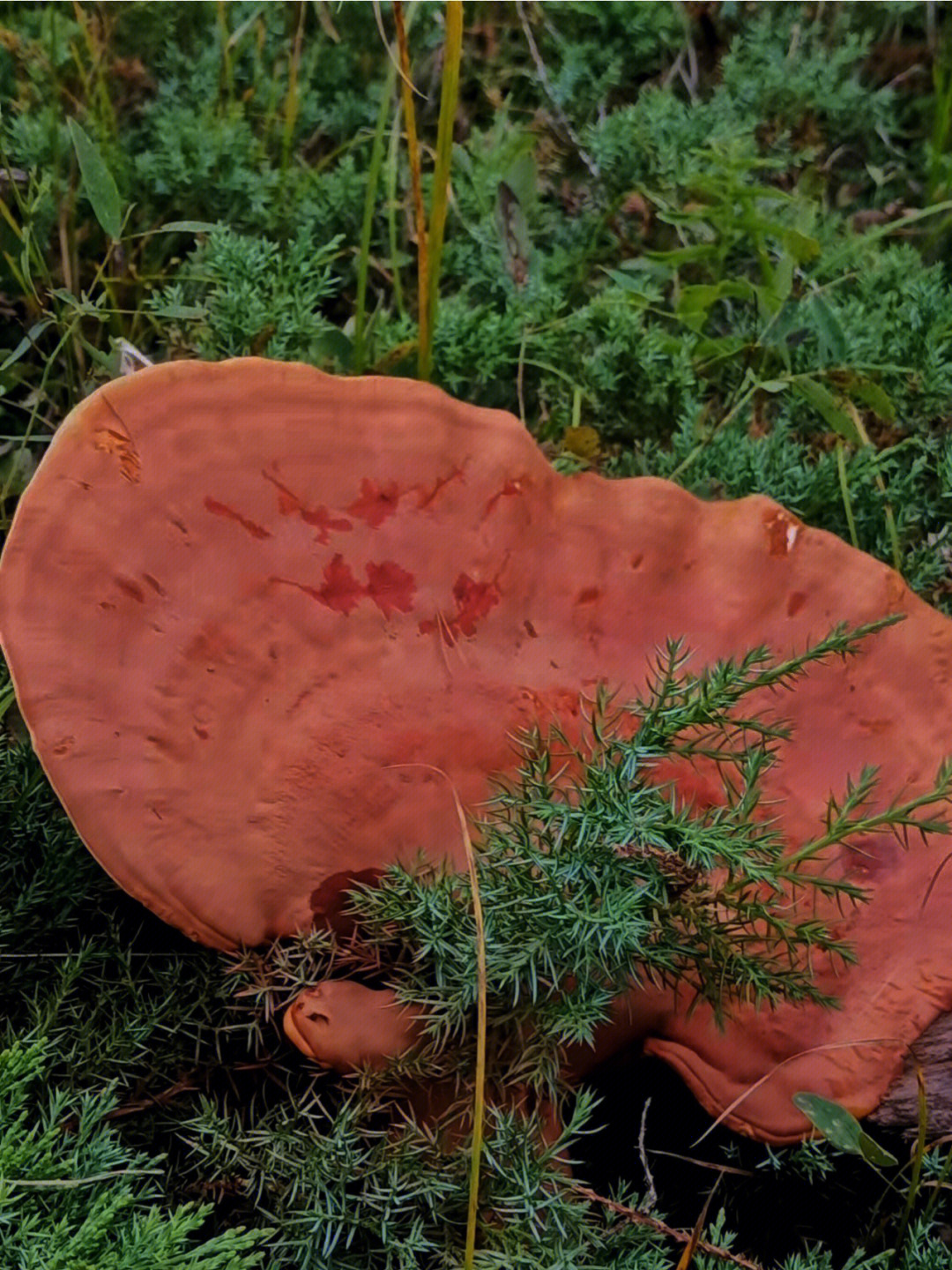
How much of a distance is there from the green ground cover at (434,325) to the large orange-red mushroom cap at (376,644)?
0.15 metres

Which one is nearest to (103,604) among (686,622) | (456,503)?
(456,503)

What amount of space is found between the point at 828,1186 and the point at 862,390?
47.8 inches

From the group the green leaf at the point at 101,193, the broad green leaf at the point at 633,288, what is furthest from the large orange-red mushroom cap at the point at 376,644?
the broad green leaf at the point at 633,288

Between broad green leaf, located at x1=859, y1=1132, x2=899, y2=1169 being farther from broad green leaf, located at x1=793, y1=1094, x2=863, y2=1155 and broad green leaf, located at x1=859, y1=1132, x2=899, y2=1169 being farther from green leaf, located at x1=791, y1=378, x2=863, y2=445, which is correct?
green leaf, located at x1=791, y1=378, x2=863, y2=445

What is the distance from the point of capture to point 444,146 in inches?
69.3

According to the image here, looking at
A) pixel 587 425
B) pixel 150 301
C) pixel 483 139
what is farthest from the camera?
pixel 483 139

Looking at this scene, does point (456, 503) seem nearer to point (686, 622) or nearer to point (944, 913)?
point (686, 622)

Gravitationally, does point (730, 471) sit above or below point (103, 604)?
below

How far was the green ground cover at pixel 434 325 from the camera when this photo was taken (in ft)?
4.14

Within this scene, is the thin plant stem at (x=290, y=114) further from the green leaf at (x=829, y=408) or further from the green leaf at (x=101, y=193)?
the green leaf at (x=829, y=408)

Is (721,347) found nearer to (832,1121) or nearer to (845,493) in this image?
(845,493)

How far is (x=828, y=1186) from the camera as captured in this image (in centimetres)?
154

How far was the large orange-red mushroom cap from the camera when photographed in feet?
4.23

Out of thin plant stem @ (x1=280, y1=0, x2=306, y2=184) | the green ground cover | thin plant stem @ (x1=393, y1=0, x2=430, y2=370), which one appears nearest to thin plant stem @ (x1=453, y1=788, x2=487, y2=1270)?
the green ground cover
